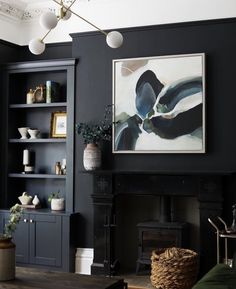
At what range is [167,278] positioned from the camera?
192 inches

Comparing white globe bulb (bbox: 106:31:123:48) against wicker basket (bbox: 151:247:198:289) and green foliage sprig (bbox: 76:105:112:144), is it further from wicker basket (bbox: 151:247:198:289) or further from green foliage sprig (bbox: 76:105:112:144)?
wicker basket (bbox: 151:247:198:289)

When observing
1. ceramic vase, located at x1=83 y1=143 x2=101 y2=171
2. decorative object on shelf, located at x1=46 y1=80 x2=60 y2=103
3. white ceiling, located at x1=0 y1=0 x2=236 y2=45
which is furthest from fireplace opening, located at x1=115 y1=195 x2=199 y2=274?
white ceiling, located at x1=0 y1=0 x2=236 y2=45

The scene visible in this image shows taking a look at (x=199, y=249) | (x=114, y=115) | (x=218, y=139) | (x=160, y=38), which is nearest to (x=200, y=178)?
(x=218, y=139)

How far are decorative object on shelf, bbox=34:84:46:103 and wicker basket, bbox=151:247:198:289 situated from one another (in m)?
2.44

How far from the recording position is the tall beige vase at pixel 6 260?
344cm

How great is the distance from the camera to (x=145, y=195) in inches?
218

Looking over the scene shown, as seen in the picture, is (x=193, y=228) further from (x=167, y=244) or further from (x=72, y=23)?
(x=72, y=23)

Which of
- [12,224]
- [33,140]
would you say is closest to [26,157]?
[33,140]

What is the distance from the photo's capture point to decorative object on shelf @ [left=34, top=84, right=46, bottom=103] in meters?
6.12

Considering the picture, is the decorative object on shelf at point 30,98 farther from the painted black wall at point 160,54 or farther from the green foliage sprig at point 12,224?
the green foliage sprig at point 12,224

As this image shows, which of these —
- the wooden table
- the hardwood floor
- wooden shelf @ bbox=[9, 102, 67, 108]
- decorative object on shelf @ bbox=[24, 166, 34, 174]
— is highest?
wooden shelf @ bbox=[9, 102, 67, 108]

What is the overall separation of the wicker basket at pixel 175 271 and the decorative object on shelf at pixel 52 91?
2.33 meters

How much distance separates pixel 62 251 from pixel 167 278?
1366 millimetres

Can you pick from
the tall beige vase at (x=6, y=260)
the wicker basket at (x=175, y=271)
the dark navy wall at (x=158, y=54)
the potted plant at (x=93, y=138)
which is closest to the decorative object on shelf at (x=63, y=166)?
the dark navy wall at (x=158, y=54)
